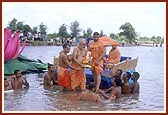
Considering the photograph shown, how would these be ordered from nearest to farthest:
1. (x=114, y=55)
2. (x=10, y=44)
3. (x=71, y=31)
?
1. (x=114, y=55)
2. (x=10, y=44)
3. (x=71, y=31)

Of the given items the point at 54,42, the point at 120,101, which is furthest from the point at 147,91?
the point at 54,42

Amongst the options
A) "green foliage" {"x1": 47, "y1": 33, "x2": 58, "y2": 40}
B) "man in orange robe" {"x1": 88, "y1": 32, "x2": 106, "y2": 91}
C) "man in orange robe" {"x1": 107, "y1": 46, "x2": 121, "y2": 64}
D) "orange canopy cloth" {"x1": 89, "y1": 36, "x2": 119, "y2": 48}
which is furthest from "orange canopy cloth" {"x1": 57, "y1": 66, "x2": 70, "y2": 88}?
"green foliage" {"x1": 47, "y1": 33, "x2": 58, "y2": 40}

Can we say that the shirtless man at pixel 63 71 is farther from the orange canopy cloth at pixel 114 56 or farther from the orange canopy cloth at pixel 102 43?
the orange canopy cloth at pixel 114 56

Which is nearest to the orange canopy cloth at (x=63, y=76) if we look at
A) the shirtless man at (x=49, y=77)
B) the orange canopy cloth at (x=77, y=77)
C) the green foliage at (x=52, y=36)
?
the orange canopy cloth at (x=77, y=77)

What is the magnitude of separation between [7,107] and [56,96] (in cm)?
139

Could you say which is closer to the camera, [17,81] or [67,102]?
[67,102]

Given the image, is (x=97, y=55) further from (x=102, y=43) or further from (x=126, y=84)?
(x=126, y=84)

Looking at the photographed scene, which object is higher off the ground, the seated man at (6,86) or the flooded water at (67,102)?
the seated man at (6,86)

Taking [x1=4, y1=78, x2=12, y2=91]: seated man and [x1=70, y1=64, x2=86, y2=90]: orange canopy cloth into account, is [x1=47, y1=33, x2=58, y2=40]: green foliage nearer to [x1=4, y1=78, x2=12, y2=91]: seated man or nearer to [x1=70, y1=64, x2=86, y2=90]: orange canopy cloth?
[x1=4, y1=78, x2=12, y2=91]: seated man

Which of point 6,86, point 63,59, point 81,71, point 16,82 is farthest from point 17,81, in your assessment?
point 81,71

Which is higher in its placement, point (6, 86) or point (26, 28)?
point (26, 28)

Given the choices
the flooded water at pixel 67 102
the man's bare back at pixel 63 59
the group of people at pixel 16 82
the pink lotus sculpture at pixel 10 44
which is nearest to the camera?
the flooded water at pixel 67 102

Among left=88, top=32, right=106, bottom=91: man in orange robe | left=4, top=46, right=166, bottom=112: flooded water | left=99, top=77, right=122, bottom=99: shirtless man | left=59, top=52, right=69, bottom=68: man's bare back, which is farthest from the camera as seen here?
left=88, top=32, right=106, bottom=91: man in orange robe

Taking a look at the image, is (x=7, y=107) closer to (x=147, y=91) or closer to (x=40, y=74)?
(x=147, y=91)
